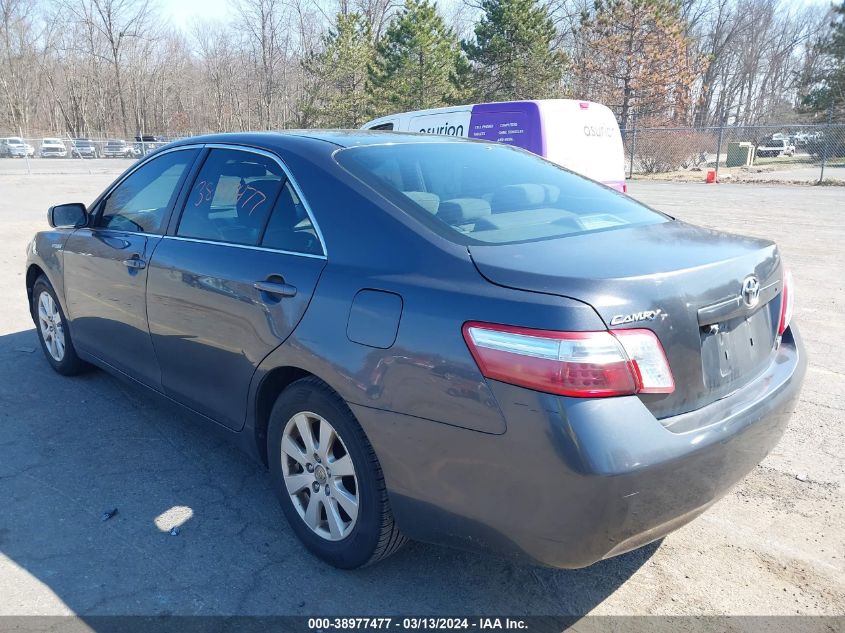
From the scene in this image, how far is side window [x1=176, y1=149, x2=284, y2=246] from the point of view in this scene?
2.98m

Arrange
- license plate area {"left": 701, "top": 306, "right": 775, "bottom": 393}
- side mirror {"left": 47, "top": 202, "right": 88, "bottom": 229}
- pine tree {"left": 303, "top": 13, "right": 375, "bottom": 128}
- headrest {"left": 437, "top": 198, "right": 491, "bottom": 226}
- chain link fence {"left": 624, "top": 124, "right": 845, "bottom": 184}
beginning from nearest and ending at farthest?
license plate area {"left": 701, "top": 306, "right": 775, "bottom": 393}
headrest {"left": 437, "top": 198, "right": 491, "bottom": 226}
side mirror {"left": 47, "top": 202, "right": 88, "bottom": 229}
chain link fence {"left": 624, "top": 124, "right": 845, "bottom": 184}
pine tree {"left": 303, "top": 13, "right": 375, "bottom": 128}

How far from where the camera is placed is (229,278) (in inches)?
115

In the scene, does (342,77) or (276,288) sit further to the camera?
(342,77)

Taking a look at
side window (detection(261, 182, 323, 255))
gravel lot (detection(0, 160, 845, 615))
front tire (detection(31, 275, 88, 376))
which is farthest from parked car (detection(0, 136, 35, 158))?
side window (detection(261, 182, 323, 255))

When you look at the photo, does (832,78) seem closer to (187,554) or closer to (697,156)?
(697,156)

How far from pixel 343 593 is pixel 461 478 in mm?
814

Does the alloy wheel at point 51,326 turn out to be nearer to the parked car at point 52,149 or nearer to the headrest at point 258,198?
the headrest at point 258,198

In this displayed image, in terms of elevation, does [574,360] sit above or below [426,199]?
below

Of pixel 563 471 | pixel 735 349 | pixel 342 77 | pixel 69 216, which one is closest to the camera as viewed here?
pixel 563 471

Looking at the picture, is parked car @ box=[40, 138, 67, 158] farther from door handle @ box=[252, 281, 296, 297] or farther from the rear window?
door handle @ box=[252, 281, 296, 297]

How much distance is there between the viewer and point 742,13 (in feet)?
197

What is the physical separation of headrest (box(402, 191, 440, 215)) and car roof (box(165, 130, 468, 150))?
53cm

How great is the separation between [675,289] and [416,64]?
34.3 metres

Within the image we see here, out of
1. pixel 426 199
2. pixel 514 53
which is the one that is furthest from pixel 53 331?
pixel 514 53
